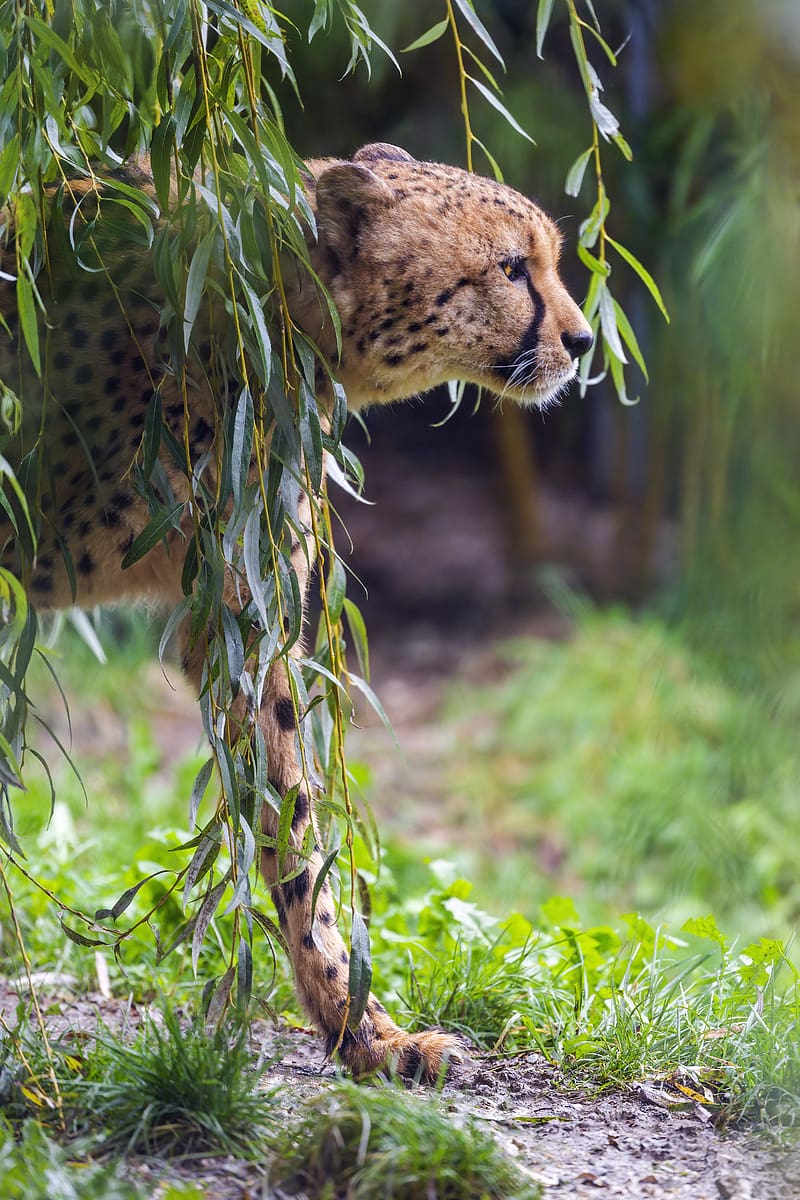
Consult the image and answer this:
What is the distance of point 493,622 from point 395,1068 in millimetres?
5734

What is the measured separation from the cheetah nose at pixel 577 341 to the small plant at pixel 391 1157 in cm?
167

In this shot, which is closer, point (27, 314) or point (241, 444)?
point (27, 314)

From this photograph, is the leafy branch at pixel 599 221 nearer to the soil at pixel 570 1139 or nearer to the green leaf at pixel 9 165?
the green leaf at pixel 9 165

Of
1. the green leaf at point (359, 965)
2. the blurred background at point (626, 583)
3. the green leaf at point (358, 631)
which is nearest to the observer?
the green leaf at point (359, 965)

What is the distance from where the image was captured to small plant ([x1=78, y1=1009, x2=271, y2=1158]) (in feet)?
6.94

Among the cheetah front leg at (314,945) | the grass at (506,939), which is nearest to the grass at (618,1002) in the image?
the grass at (506,939)

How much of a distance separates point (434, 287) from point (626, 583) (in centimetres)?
538

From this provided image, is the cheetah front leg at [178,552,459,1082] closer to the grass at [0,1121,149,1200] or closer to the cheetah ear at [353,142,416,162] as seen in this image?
the grass at [0,1121,149,1200]

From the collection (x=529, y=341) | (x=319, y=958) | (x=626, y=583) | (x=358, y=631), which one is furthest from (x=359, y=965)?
(x=626, y=583)

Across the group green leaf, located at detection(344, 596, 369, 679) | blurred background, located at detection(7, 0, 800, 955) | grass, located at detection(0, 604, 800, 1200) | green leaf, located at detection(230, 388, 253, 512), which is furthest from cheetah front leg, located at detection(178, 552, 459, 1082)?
blurred background, located at detection(7, 0, 800, 955)

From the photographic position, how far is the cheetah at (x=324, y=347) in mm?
2729

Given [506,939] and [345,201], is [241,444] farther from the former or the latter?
[506,939]

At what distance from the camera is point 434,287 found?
2.88 meters

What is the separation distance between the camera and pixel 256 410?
91.4 inches
